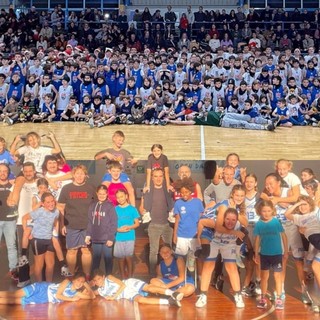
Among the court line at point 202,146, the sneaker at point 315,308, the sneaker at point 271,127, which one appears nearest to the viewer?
the sneaker at point 315,308

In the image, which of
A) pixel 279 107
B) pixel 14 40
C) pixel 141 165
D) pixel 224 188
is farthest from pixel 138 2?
pixel 224 188

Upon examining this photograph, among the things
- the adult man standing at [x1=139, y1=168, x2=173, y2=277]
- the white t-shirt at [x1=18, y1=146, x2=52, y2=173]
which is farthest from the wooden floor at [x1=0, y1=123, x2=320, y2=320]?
the white t-shirt at [x1=18, y1=146, x2=52, y2=173]

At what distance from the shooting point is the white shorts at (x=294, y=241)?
234 inches

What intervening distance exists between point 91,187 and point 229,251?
5.09 feet

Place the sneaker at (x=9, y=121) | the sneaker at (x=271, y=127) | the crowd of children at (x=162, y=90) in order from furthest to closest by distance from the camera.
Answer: the crowd of children at (x=162, y=90), the sneaker at (x=9, y=121), the sneaker at (x=271, y=127)

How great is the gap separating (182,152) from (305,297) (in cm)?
552

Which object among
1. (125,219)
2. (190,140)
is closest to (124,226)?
(125,219)

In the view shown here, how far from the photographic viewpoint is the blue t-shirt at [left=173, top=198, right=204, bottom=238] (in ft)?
19.6

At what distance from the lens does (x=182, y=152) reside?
36.0 ft

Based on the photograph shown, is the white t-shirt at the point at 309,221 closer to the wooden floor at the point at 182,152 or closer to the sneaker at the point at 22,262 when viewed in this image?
the wooden floor at the point at 182,152

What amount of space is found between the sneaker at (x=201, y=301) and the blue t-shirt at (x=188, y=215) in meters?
0.62

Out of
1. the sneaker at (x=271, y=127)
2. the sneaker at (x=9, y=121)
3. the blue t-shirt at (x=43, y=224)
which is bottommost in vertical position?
the blue t-shirt at (x=43, y=224)

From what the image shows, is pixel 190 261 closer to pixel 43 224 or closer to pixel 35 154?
pixel 43 224

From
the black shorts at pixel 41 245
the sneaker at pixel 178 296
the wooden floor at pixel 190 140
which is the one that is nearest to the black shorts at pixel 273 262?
the sneaker at pixel 178 296
